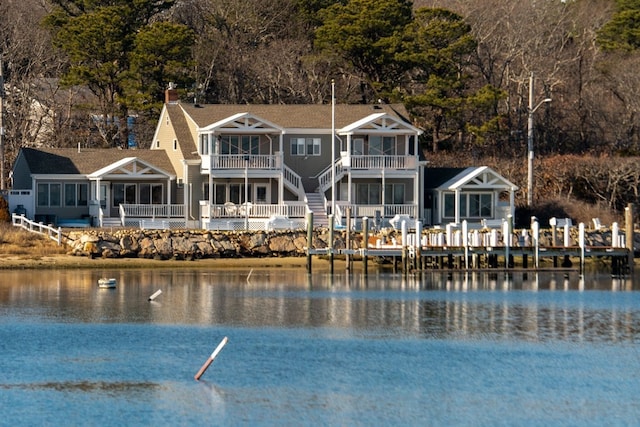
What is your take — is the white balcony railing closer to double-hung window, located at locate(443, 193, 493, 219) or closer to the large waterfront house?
the large waterfront house

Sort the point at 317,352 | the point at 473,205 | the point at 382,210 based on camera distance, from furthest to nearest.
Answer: the point at 473,205, the point at 382,210, the point at 317,352

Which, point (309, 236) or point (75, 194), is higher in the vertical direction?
point (75, 194)

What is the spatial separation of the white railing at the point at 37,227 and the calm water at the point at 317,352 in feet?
11.8

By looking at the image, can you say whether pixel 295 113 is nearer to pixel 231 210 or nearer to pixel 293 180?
pixel 293 180

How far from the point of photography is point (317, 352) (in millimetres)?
37531

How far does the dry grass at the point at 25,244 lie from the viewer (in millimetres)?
59500

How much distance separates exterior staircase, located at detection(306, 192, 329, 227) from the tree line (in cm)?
1257

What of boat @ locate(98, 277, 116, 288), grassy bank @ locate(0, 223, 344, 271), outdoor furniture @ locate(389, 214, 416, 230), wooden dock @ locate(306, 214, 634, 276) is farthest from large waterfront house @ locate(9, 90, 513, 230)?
boat @ locate(98, 277, 116, 288)

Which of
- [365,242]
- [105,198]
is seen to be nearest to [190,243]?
[365,242]

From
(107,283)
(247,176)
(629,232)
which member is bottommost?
(107,283)

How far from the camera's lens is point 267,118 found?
2803 inches

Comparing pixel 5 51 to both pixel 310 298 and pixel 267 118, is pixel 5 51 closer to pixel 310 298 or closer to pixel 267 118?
pixel 267 118

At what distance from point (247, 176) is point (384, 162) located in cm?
704

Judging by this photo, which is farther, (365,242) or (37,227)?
(37,227)
